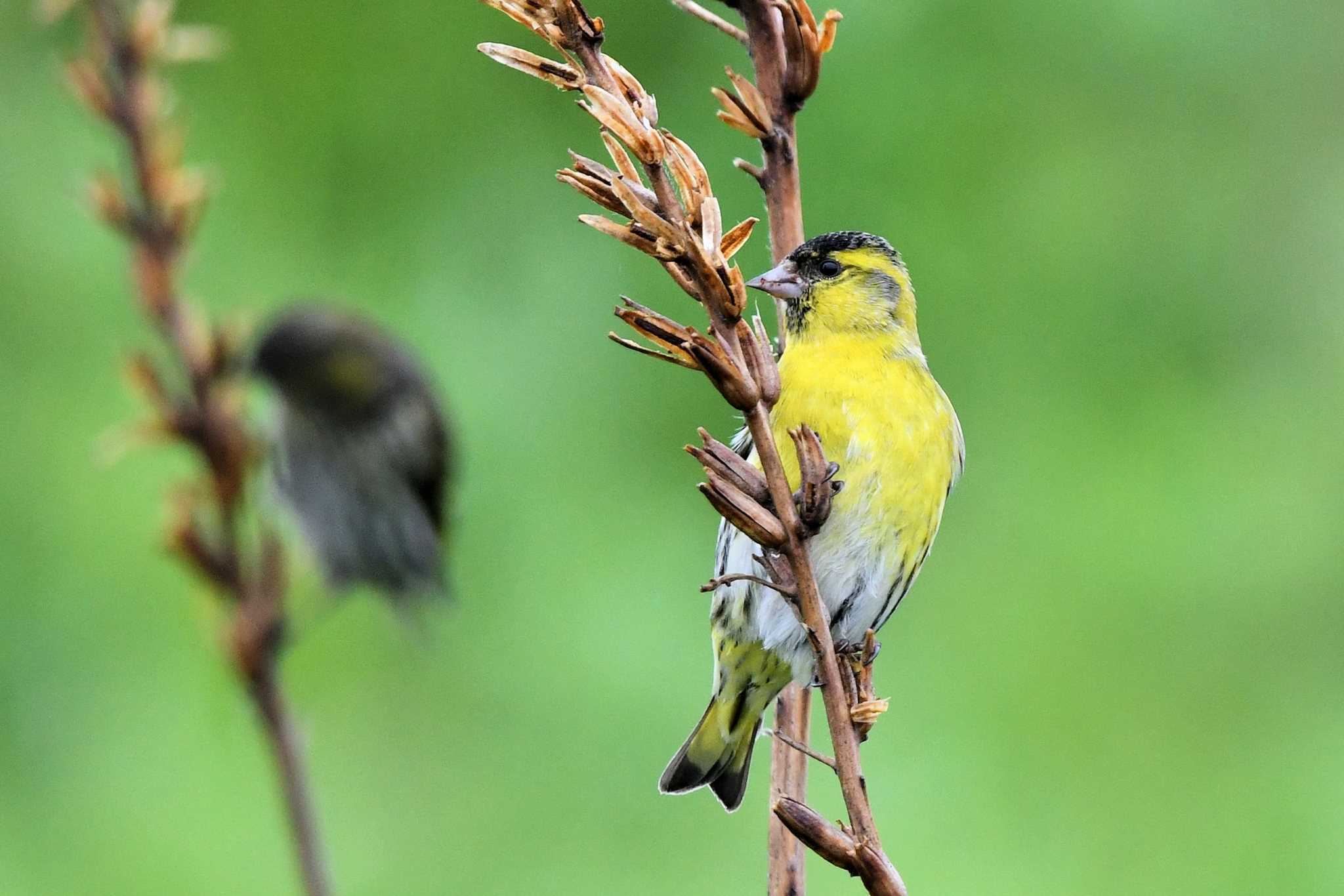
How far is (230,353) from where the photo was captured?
40.4 inches

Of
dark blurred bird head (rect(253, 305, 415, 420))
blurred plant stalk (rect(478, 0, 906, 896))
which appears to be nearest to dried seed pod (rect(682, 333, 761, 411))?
blurred plant stalk (rect(478, 0, 906, 896))

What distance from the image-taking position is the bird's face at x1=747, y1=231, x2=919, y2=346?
1.81m

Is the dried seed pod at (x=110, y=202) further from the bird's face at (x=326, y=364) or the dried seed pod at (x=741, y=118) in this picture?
the bird's face at (x=326, y=364)

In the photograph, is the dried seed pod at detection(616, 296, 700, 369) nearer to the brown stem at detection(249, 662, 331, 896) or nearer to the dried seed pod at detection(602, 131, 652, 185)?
the dried seed pod at detection(602, 131, 652, 185)

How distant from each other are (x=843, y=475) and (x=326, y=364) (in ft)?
2.42

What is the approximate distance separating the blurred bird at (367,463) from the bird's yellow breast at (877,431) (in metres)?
0.58

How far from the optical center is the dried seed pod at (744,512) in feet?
2.86

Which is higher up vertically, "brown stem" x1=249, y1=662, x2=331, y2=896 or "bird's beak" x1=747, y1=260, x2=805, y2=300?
"bird's beak" x1=747, y1=260, x2=805, y2=300

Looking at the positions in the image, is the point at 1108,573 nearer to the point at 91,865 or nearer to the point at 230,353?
the point at 91,865

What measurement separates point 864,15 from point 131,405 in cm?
176

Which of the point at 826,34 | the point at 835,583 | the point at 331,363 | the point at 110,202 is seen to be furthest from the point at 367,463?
the point at 826,34

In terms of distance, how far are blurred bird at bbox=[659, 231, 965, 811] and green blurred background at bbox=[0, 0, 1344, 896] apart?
108cm

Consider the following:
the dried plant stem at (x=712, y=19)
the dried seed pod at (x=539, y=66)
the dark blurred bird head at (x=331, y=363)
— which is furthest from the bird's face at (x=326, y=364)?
the dried seed pod at (x=539, y=66)

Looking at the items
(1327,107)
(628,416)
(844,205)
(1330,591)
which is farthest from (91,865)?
(1327,107)
